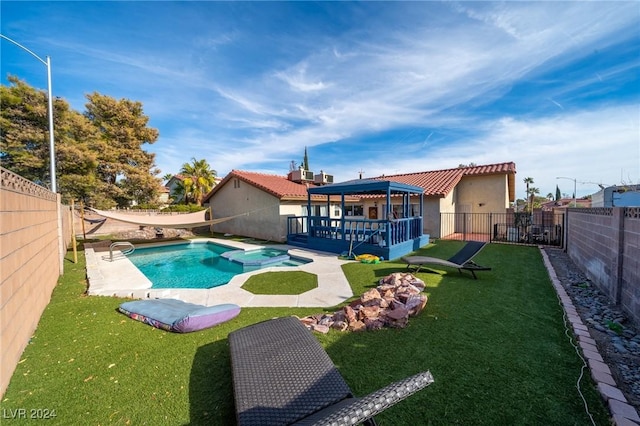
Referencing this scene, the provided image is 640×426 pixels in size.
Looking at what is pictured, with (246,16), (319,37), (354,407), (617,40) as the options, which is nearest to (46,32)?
(246,16)

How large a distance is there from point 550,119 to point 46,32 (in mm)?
21729

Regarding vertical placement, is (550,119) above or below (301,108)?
below

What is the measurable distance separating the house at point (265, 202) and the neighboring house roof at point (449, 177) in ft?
17.5

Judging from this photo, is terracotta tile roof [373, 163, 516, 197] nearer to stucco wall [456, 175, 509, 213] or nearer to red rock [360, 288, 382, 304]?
stucco wall [456, 175, 509, 213]

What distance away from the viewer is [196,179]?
28.5 meters

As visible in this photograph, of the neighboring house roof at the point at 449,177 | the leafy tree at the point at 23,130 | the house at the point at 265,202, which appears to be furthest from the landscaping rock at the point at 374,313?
the leafy tree at the point at 23,130

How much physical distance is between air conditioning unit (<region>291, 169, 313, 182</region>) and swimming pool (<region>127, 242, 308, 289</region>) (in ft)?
26.8

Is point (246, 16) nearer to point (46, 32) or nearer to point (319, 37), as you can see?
point (319, 37)

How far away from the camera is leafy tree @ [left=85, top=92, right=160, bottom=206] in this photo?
21625mm

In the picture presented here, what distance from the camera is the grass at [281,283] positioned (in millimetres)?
6809

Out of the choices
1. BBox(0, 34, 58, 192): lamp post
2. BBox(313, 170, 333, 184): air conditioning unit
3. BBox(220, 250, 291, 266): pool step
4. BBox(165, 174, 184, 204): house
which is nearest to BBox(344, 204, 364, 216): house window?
BBox(313, 170, 333, 184): air conditioning unit

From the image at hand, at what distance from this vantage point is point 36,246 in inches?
210

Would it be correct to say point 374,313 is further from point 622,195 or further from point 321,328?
point 622,195

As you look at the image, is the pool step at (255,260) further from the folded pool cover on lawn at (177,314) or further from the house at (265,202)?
the folded pool cover on lawn at (177,314)
